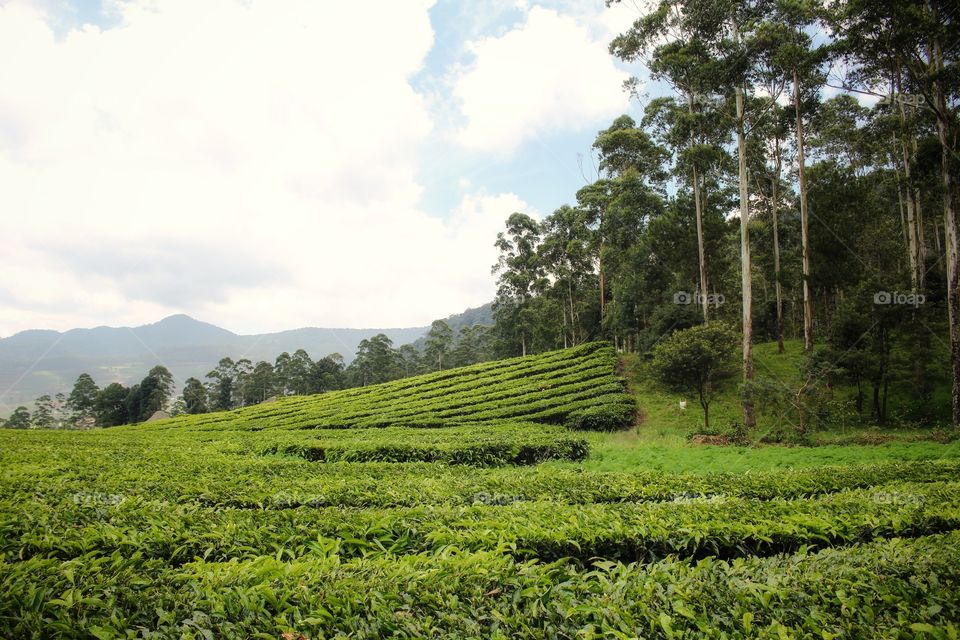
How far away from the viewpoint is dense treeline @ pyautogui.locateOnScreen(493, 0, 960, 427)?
45.6 ft

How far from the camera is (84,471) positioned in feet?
22.9

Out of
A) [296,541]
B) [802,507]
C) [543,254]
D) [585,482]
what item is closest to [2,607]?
[296,541]

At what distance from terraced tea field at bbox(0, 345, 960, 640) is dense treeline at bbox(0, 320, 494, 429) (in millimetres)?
48203

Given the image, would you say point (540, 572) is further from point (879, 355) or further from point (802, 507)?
point (879, 355)

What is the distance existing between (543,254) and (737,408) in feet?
81.4

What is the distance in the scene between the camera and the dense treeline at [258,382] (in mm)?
53938
